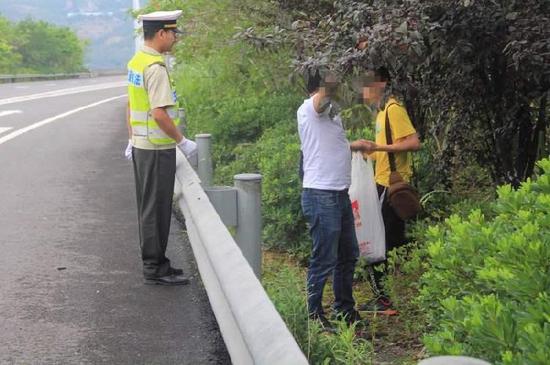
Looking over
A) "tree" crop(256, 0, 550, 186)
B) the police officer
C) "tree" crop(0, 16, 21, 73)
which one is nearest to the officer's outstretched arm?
the police officer

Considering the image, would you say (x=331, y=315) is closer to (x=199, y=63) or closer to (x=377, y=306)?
(x=377, y=306)

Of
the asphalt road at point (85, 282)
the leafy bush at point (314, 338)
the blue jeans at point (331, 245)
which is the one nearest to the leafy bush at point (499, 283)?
the leafy bush at point (314, 338)

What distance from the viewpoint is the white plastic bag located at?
5.49 metres

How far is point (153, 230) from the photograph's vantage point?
6.32 m

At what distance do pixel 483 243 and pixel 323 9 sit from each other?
205 inches

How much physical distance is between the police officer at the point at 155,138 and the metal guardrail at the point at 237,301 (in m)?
0.78

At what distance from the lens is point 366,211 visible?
5527 mm

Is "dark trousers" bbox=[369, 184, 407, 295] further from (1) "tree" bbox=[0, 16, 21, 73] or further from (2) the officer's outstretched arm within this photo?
(1) "tree" bbox=[0, 16, 21, 73]

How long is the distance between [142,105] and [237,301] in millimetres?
3239

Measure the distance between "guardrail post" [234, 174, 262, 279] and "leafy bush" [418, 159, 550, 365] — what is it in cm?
112

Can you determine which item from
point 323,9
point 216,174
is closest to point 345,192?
point 323,9

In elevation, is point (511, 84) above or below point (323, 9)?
below

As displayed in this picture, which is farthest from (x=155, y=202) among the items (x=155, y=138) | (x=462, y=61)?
(x=462, y=61)

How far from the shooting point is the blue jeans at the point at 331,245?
16.6 ft
